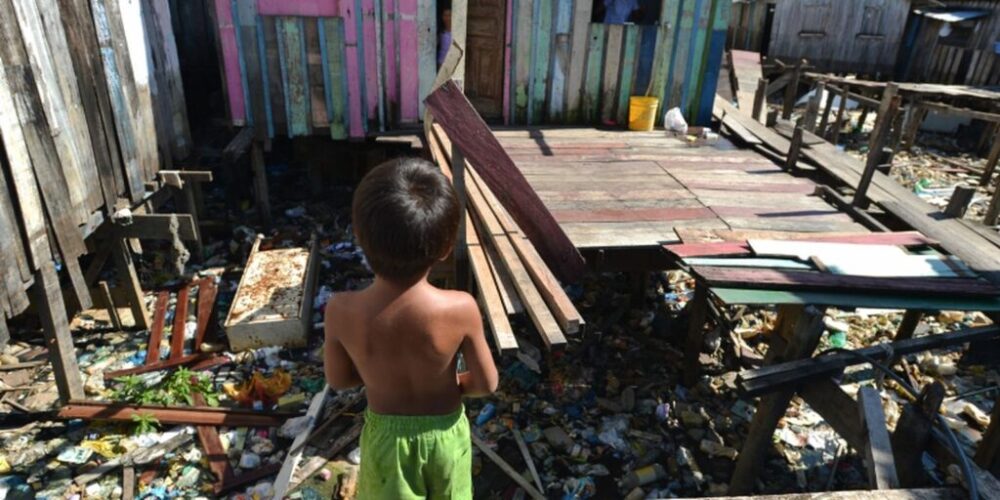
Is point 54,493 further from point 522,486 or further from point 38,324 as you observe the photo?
point 522,486

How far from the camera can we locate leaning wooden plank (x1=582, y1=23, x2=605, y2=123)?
785 centimetres

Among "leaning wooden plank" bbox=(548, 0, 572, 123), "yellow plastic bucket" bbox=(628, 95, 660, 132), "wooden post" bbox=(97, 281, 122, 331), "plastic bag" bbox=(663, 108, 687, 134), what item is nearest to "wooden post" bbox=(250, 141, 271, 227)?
"wooden post" bbox=(97, 281, 122, 331)

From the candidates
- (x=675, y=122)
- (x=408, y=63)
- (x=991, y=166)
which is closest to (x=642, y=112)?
(x=675, y=122)

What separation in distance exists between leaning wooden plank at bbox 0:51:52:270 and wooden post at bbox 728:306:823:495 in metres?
5.10

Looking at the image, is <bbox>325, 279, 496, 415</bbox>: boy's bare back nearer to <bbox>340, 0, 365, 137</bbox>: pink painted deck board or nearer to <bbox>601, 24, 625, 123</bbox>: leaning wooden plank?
<bbox>340, 0, 365, 137</bbox>: pink painted deck board

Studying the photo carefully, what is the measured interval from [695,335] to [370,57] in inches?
205

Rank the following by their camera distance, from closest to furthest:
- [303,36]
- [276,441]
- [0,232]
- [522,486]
A: [0,232] → [522,486] → [276,441] → [303,36]

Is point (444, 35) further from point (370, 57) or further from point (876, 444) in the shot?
point (876, 444)

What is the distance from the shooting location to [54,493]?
13.2ft

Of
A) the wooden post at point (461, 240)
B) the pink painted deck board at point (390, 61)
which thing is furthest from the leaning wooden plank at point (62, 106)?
the pink painted deck board at point (390, 61)

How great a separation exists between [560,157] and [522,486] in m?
3.77

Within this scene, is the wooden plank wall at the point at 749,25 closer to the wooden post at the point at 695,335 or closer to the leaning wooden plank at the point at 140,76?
the wooden post at the point at 695,335

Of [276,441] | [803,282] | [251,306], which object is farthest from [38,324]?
[803,282]

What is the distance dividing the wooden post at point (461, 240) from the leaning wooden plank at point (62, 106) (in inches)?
124
